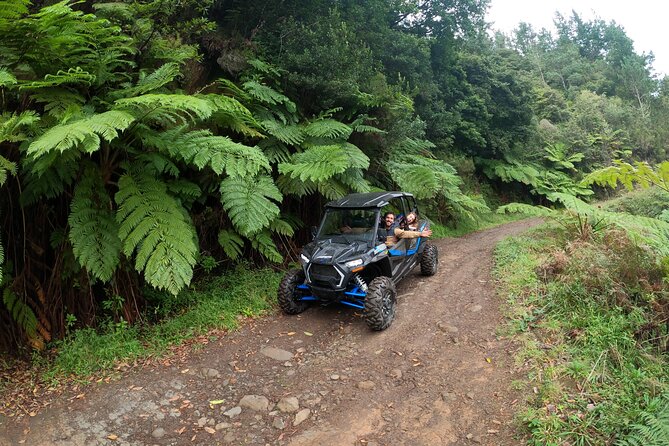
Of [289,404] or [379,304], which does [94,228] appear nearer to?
[289,404]

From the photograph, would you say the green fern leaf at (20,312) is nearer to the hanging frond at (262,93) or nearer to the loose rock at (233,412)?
the loose rock at (233,412)

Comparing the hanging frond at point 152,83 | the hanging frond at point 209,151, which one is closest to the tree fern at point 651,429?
the hanging frond at point 209,151

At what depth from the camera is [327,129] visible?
7.15m

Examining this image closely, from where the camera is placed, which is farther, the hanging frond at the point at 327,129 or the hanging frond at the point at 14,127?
the hanging frond at the point at 327,129

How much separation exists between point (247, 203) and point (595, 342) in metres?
4.40

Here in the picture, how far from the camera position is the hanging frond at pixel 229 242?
6.05m

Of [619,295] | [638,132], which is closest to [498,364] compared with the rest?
[619,295]

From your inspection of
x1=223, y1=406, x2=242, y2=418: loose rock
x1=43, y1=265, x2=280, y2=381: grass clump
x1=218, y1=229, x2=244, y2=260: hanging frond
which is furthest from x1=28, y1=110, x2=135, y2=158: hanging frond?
x1=223, y1=406, x2=242, y2=418: loose rock

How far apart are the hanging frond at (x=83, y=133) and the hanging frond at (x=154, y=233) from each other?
0.88 m

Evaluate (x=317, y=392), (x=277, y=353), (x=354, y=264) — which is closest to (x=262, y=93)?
(x=354, y=264)

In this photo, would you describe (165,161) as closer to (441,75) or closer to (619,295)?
(619,295)

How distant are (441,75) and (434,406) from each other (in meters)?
15.4

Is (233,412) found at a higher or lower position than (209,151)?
lower

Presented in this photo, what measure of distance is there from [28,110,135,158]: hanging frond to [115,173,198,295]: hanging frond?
878mm
